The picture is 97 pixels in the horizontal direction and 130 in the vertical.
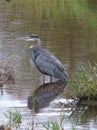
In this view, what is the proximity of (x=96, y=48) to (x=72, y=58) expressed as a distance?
72.1 inches

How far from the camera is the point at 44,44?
18484 mm

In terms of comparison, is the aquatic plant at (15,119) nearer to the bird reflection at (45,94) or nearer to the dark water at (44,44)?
the dark water at (44,44)

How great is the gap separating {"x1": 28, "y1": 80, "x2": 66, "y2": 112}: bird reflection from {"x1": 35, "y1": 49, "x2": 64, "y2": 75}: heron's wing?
0.28m

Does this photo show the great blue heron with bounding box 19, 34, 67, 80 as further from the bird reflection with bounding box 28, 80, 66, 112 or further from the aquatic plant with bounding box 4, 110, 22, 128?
the aquatic plant with bounding box 4, 110, 22, 128

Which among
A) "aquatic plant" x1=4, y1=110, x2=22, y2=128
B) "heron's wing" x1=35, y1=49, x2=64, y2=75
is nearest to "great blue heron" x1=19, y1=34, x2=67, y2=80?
"heron's wing" x1=35, y1=49, x2=64, y2=75

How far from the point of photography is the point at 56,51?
17.4 m

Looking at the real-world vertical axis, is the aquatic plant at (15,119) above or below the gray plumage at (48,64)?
above

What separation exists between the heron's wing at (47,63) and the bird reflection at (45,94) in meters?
0.28

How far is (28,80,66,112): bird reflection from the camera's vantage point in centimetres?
1193

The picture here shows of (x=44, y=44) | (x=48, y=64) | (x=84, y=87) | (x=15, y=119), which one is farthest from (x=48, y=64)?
(x=44, y=44)

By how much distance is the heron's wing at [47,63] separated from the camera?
13711mm

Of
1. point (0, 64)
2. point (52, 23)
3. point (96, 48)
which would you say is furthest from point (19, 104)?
point (52, 23)

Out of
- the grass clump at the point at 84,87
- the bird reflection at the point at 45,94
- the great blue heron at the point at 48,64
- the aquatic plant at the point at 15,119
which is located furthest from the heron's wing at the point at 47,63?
the aquatic plant at the point at 15,119

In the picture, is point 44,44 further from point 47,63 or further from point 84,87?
point 84,87
